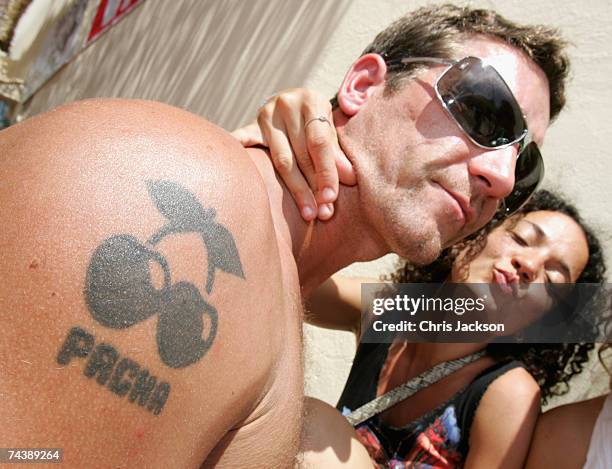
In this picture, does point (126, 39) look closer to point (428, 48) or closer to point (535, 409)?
point (428, 48)

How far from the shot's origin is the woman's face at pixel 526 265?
7.45 feet

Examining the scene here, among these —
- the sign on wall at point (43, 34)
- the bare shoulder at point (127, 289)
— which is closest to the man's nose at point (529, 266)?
the bare shoulder at point (127, 289)

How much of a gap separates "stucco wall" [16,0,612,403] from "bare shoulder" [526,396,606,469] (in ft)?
2.37

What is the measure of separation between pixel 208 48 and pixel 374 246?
11.4ft

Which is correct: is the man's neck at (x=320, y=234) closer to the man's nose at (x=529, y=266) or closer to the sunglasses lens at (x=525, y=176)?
the sunglasses lens at (x=525, y=176)

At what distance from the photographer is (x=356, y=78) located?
1.90 meters

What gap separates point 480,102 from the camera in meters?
1.77

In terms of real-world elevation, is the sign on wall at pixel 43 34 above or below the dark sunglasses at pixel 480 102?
below

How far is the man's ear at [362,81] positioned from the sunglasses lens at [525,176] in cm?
56

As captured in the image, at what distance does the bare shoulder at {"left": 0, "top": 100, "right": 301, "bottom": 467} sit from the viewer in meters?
0.90

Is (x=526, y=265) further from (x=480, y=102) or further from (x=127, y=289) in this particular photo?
(x=127, y=289)

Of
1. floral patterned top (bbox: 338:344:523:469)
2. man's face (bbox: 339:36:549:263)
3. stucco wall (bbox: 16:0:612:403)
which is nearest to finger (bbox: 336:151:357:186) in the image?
man's face (bbox: 339:36:549:263)

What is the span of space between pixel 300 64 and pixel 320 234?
250 centimetres

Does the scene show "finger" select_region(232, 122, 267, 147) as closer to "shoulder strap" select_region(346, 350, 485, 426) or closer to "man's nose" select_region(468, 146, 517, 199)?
"man's nose" select_region(468, 146, 517, 199)
